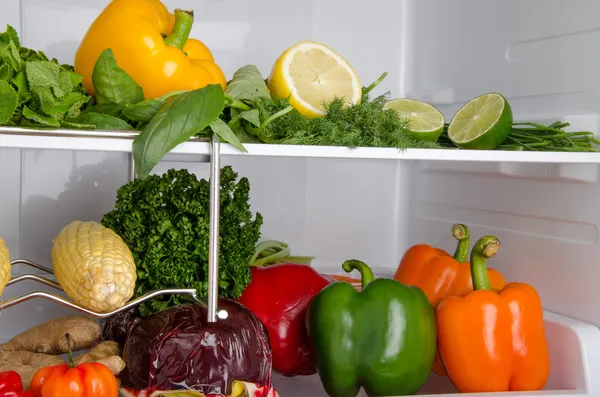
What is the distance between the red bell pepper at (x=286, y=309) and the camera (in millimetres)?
1373

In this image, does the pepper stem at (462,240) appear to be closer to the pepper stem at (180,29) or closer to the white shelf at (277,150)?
the white shelf at (277,150)

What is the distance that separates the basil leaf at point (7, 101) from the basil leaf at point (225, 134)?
26 centimetres

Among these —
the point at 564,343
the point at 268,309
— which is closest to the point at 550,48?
the point at 564,343

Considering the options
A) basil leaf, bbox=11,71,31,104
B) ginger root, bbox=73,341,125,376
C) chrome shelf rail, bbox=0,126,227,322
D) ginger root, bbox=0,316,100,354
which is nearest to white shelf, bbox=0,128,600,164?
chrome shelf rail, bbox=0,126,227,322

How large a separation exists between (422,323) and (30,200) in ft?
2.82

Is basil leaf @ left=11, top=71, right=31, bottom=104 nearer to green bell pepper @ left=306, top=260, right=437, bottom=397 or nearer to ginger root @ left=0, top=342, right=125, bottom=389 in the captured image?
ginger root @ left=0, top=342, right=125, bottom=389

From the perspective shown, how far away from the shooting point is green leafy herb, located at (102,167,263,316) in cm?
124

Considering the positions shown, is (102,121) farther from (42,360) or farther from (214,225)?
(42,360)

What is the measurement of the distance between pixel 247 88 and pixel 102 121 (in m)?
0.27

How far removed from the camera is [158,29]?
48.7 inches

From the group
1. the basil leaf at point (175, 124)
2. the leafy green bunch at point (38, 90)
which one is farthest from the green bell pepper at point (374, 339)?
the leafy green bunch at point (38, 90)

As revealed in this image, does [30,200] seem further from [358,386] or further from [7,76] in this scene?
[358,386]

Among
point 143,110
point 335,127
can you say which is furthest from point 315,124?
point 143,110

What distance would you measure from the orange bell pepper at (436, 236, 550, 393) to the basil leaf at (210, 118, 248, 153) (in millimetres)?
466
